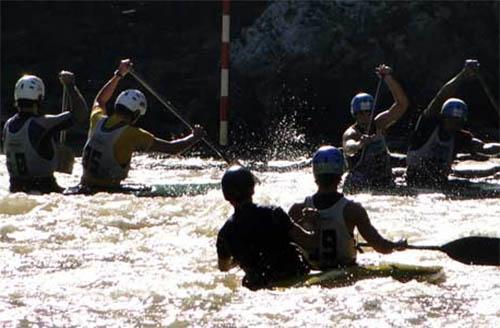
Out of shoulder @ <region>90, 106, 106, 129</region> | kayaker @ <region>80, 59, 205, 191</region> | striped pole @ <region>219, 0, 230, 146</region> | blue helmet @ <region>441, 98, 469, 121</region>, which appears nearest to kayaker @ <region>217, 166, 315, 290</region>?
kayaker @ <region>80, 59, 205, 191</region>

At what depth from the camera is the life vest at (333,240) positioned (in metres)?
6.89

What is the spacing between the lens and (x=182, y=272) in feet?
25.2

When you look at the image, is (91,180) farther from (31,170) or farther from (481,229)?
(481,229)

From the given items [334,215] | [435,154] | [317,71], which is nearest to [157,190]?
[435,154]

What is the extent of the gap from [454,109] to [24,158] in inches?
157

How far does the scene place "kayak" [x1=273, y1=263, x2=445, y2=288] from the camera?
6723 millimetres

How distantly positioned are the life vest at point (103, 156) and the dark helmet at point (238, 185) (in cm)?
360

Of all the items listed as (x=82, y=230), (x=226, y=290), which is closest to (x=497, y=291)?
(x=226, y=290)

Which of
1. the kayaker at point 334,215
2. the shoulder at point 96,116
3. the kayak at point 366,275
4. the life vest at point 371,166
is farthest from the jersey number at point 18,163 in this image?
the kayak at point 366,275

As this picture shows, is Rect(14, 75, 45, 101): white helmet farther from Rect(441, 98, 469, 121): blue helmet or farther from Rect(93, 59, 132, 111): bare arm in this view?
Rect(441, 98, 469, 121): blue helmet

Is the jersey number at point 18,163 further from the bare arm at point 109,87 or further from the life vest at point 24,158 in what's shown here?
the bare arm at point 109,87

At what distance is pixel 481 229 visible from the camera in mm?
9047

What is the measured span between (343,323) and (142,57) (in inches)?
465

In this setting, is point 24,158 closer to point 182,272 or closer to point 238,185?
point 182,272
